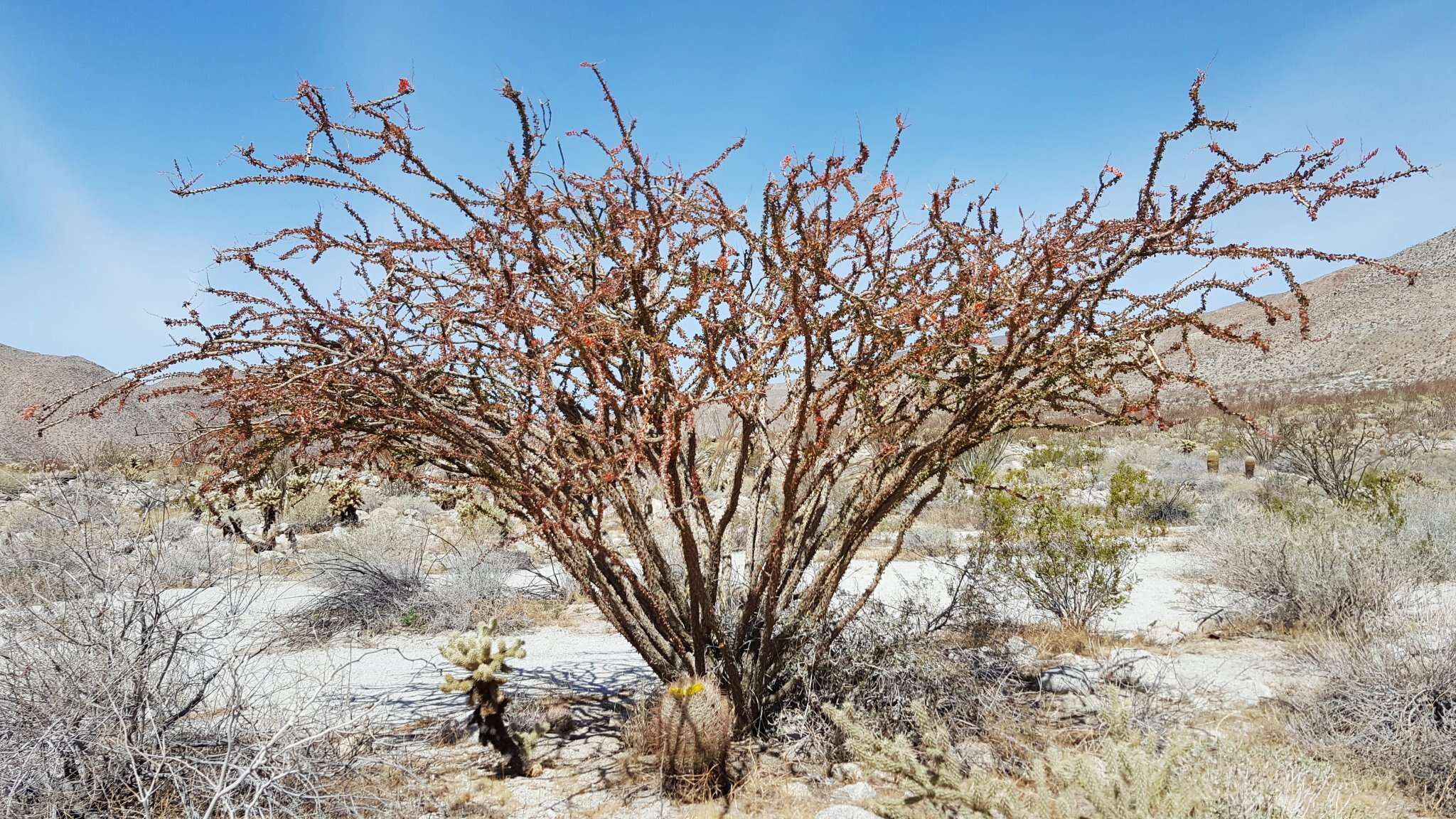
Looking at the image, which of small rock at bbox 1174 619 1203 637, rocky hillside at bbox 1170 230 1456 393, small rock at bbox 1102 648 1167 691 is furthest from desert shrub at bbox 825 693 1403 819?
rocky hillside at bbox 1170 230 1456 393

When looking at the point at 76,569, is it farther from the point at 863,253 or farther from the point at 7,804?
the point at 863,253

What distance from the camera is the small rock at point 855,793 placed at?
390cm

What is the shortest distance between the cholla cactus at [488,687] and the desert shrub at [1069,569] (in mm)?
4278

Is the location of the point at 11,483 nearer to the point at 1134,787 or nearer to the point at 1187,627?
the point at 1187,627

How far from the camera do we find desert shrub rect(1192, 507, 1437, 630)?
630 cm

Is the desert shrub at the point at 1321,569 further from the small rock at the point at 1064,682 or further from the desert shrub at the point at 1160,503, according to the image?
the small rock at the point at 1064,682

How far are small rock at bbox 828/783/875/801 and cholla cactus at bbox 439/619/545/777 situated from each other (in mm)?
1622

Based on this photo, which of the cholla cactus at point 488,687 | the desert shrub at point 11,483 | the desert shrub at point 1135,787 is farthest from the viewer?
the desert shrub at point 11,483

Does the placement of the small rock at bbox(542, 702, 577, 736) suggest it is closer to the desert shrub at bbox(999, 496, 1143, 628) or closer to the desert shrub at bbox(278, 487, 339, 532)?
the desert shrub at bbox(999, 496, 1143, 628)

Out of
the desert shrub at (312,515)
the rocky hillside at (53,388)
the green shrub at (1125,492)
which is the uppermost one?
the rocky hillside at (53,388)

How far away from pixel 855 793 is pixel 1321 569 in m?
5.07

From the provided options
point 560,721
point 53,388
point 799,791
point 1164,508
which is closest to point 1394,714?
point 799,791

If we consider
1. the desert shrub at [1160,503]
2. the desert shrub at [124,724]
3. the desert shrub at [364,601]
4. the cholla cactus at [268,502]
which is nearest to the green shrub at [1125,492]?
the desert shrub at [1160,503]

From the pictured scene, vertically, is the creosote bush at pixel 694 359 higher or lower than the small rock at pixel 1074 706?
higher
